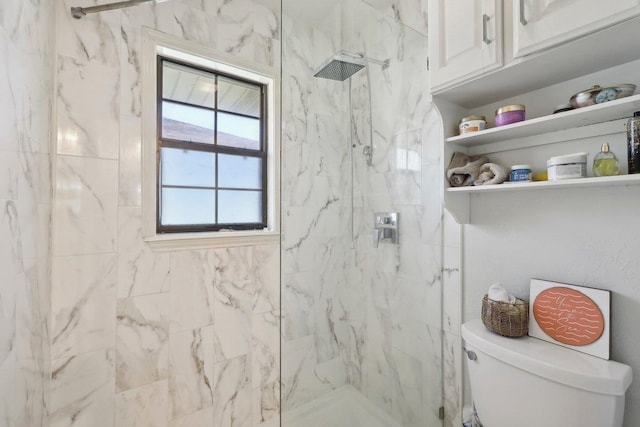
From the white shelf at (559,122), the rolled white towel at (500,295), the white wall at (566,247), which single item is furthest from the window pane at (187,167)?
the rolled white towel at (500,295)

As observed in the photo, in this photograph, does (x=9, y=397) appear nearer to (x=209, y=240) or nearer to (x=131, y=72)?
(x=209, y=240)

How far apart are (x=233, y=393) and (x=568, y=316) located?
1.65 m

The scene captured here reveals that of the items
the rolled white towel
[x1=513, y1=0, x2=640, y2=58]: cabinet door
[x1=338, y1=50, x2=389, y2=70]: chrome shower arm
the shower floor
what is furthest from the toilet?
[x1=338, y1=50, x2=389, y2=70]: chrome shower arm

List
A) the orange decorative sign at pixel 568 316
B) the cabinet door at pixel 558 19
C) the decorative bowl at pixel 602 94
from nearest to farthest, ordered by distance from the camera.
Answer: the cabinet door at pixel 558 19 → the decorative bowl at pixel 602 94 → the orange decorative sign at pixel 568 316

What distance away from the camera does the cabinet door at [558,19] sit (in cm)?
67

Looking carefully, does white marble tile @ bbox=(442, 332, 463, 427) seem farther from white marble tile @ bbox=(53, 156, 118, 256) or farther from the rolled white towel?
white marble tile @ bbox=(53, 156, 118, 256)

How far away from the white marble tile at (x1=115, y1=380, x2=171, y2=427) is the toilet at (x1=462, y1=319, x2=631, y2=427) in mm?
1469

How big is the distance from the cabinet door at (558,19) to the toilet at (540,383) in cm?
92

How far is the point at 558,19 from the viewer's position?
29.7 inches

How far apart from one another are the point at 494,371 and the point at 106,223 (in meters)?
1.73

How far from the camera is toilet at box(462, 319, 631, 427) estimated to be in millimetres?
760

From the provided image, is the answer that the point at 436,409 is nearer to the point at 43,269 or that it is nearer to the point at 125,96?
the point at 43,269

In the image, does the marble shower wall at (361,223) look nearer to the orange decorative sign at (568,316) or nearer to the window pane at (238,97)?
the orange decorative sign at (568,316)

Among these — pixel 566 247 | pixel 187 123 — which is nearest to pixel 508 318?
pixel 566 247
